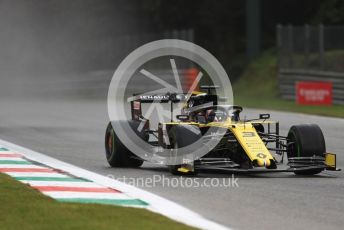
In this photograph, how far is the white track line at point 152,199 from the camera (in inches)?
329

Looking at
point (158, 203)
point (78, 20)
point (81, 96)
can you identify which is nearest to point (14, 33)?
point (78, 20)

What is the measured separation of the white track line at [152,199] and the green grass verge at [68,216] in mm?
202

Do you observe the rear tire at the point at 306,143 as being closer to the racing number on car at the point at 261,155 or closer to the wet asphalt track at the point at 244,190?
the wet asphalt track at the point at 244,190

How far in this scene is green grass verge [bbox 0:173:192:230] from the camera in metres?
7.96

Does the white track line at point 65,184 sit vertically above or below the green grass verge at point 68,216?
above

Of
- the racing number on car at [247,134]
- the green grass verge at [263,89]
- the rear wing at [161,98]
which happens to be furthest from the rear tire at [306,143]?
the green grass verge at [263,89]

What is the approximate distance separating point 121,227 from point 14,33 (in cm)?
4161

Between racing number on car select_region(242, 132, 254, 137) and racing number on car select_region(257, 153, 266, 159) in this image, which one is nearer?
racing number on car select_region(257, 153, 266, 159)

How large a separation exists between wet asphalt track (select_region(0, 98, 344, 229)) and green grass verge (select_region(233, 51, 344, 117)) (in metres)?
6.29

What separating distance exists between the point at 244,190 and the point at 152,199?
4.50 ft

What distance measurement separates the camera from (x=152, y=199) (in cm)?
960

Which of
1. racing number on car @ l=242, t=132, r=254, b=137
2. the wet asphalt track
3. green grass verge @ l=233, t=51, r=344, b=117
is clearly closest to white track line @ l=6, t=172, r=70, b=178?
the wet asphalt track

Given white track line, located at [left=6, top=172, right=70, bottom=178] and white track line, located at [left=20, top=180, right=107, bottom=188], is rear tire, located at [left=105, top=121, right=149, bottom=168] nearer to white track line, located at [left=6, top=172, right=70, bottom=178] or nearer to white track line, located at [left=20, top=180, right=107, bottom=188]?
white track line, located at [left=6, top=172, right=70, bottom=178]

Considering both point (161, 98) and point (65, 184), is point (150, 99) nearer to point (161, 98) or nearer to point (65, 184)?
point (161, 98)
